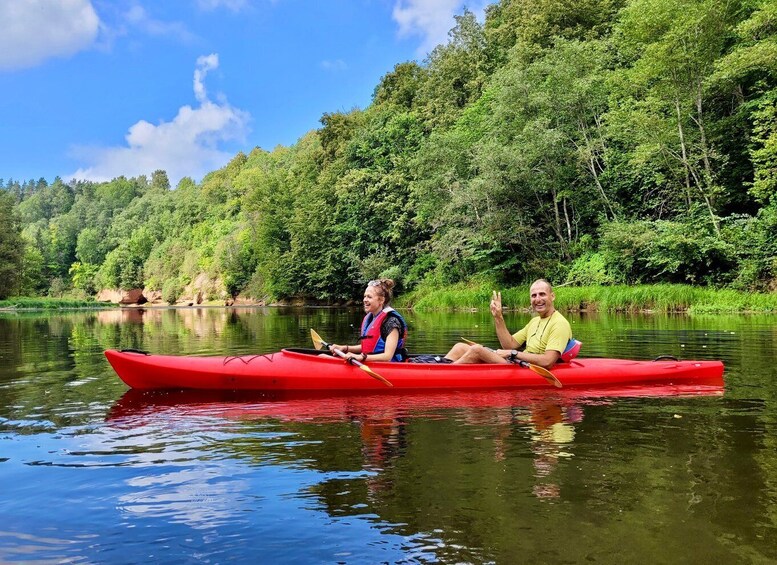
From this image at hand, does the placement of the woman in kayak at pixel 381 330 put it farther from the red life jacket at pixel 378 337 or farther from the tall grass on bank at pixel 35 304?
the tall grass on bank at pixel 35 304

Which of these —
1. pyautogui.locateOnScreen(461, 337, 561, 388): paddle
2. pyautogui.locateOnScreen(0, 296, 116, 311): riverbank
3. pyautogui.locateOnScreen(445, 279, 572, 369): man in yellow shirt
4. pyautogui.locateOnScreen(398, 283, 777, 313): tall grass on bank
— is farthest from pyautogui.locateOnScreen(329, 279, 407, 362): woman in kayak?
pyautogui.locateOnScreen(0, 296, 116, 311): riverbank

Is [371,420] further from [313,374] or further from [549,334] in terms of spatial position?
[549,334]

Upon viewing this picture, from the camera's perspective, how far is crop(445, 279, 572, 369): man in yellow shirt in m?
6.96

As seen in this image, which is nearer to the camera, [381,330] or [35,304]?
[381,330]

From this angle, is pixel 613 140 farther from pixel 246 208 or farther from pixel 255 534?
pixel 246 208

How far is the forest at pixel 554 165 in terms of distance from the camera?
19.6 metres

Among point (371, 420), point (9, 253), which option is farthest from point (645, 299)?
point (9, 253)

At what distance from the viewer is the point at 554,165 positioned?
25203 mm

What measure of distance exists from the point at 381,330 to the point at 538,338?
183 cm

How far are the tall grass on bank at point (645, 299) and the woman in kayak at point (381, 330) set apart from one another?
1442 cm

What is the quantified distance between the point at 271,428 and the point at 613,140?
22.5m

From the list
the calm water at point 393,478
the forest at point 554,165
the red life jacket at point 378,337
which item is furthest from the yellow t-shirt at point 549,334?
the forest at point 554,165

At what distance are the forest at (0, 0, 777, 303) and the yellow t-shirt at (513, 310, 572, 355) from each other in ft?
44.5

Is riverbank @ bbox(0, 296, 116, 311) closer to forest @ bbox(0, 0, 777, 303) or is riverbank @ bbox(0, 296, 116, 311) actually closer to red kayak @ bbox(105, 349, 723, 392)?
forest @ bbox(0, 0, 777, 303)
